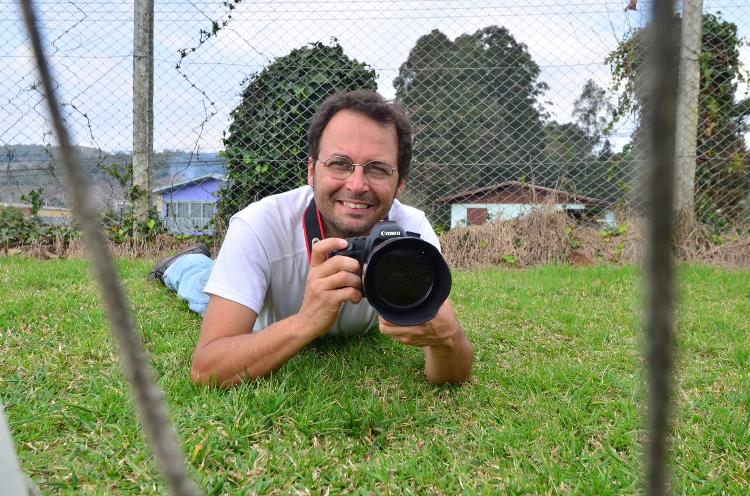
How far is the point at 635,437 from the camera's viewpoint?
4.36 ft

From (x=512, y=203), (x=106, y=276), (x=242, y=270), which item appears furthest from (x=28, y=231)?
(x=106, y=276)

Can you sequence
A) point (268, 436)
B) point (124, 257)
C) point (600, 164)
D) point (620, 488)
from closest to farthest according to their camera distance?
point (620, 488)
point (268, 436)
point (124, 257)
point (600, 164)

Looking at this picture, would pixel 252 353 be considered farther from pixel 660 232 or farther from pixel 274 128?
pixel 274 128

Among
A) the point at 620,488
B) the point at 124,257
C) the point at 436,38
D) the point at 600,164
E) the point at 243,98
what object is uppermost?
the point at 436,38

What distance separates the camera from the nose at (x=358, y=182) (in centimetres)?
180

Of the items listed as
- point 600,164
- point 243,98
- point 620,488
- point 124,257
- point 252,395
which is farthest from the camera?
point 600,164

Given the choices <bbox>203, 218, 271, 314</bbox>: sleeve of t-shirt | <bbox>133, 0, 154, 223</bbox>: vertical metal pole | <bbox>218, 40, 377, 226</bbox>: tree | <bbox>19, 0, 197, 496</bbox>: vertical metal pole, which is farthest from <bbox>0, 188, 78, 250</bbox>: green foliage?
<bbox>19, 0, 197, 496</bbox>: vertical metal pole

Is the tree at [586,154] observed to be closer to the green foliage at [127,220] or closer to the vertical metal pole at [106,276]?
the green foliage at [127,220]

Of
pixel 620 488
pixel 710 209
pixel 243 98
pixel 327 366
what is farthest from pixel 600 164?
pixel 620 488

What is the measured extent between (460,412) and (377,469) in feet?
1.29

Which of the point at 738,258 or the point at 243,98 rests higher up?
the point at 243,98

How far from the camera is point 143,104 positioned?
4406 millimetres

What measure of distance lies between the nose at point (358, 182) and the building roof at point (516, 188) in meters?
3.12

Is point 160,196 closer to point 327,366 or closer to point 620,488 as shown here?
point 327,366
